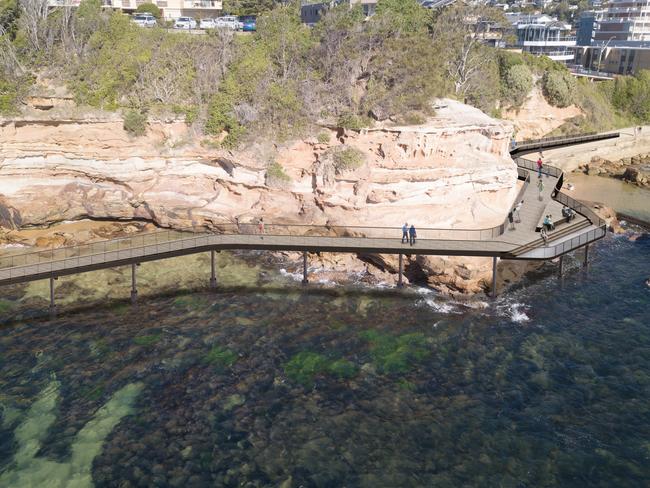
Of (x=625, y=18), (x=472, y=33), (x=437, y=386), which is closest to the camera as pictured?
(x=437, y=386)

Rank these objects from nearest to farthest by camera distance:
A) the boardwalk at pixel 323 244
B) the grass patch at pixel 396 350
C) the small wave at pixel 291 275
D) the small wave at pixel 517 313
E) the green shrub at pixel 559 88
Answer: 1. the grass patch at pixel 396 350
2. the small wave at pixel 517 313
3. the boardwalk at pixel 323 244
4. the small wave at pixel 291 275
5. the green shrub at pixel 559 88

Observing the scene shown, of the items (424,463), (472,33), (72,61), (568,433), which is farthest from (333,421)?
(472,33)

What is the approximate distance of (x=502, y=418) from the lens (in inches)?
1118

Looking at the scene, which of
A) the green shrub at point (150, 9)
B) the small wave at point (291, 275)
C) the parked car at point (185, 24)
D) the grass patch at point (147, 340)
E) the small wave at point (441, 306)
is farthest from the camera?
the green shrub at point (150, 9)

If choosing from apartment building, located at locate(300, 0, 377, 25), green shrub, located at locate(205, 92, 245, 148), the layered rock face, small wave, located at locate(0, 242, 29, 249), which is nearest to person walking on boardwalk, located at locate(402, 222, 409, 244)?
the layered rock face

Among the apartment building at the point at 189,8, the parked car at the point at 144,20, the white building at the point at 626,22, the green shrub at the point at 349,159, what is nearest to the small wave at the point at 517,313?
the green shrub at the point at 349,159

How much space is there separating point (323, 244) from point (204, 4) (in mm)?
63726

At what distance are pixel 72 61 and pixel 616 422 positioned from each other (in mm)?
49018

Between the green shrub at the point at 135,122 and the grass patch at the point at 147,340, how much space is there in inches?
768

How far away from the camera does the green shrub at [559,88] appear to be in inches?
3095

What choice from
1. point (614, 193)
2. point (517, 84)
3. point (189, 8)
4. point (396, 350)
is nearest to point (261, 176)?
point (396, 350)

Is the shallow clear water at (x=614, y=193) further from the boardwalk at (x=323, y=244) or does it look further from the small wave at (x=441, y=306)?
the small wave at (x=441, y=306)

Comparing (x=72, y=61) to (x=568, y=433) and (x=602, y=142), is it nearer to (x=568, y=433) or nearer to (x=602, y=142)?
(x=568, y=433)

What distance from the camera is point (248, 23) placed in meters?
79.2
